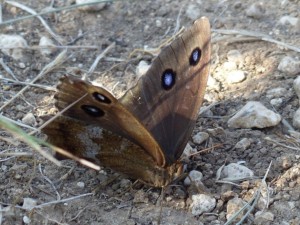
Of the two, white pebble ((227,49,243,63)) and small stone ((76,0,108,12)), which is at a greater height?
small stone ((76,0,108,12))

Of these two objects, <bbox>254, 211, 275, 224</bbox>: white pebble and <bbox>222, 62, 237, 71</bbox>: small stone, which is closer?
<bbox>254, 211, 275, 224</bbox>: white pebble

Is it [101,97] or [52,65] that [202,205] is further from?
[52,65]

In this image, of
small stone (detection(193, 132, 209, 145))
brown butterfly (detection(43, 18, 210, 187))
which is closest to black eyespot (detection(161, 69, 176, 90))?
brown butterfly (detection(43, 18, 210, 187))

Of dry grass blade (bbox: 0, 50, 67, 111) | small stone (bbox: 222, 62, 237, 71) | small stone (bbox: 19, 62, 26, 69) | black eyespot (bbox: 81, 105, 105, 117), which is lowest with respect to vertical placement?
small stone (bbox: 222, 62, 237, 71)

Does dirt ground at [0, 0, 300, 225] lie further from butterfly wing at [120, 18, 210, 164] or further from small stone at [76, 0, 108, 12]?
butterfly wing at [120, 18, 210, 164]

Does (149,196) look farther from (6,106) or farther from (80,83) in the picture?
(6,106)

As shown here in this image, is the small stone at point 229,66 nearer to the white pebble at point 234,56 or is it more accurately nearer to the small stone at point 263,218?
the white pebble at point 234,56
